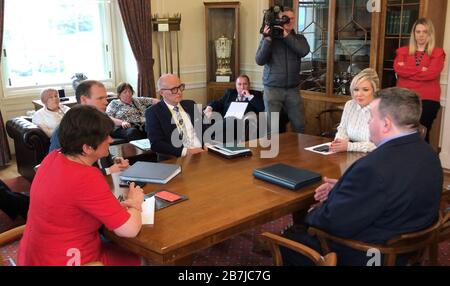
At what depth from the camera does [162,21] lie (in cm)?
550

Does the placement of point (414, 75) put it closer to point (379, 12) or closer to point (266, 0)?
point (379, 12)

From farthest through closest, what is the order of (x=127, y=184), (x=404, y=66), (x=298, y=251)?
(x=404, y=66), (x=127, y=184), (x=298, y=251)

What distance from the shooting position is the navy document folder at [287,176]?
7.08ft

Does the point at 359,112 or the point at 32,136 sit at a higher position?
the point at 359,112

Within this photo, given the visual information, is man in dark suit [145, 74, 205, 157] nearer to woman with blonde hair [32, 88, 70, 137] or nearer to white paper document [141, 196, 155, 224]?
white paper document [141, 196, 155, 224]

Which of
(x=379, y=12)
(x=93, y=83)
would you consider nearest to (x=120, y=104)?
(x=93, y=83)

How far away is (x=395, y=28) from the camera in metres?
4.36

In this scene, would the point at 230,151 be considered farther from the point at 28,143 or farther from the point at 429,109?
the point at 429,109

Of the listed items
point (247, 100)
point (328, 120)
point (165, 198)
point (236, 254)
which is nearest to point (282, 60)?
point (247, 100)

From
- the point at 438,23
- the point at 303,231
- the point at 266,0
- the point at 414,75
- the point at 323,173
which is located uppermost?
the point at 266,0

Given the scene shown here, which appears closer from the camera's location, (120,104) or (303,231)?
(303,231)

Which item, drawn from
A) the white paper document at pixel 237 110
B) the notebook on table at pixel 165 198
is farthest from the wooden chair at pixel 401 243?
the white paper document at pixel 237 110

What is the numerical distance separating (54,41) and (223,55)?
2.04 meters
